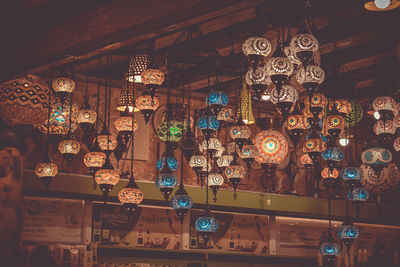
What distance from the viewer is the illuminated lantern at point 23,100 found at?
5.68 meters

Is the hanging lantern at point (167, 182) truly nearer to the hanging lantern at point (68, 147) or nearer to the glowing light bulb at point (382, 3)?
the hanging lantern at point (68, 147)

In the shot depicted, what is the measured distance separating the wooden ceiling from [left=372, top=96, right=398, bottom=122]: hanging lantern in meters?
0.33

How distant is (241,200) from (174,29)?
3833 millimetres

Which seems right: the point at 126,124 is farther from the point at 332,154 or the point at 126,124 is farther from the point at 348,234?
the point at 348,234

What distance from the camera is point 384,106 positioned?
6574mm

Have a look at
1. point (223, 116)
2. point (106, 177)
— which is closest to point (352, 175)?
point (223, 116)

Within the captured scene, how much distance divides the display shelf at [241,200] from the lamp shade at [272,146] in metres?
2.25

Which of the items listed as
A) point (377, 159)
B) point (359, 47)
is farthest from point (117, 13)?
point (359, 47)

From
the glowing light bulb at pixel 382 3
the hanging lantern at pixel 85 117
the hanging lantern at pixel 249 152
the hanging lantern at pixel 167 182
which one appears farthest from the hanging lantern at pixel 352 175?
the hanging lantern at pixel 85 117

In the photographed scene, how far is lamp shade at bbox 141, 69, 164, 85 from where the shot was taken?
228 inches

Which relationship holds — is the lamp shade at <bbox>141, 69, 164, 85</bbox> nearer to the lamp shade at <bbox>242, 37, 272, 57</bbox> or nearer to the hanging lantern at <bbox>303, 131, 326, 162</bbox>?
the lamp shade at <bbox>242, 37, 272, 57</bbox>

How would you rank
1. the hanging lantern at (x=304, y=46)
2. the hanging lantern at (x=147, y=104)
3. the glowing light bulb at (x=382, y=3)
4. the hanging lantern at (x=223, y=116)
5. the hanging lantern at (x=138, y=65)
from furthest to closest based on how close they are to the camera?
the hanging lantern at (x=223, y=116) < the hanging lantern at (x=138, y=65) < the hanging lantern at (x=147, y=104) < the hanging lantern at (x=304, y=46) < the glowing light bulb at (x=382, y=3)

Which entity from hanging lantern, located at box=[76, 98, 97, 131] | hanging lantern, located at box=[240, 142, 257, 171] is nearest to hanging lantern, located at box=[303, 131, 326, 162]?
hanging lantern, located at box=[240, 142, 257, 171]

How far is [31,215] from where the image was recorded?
765 cm
